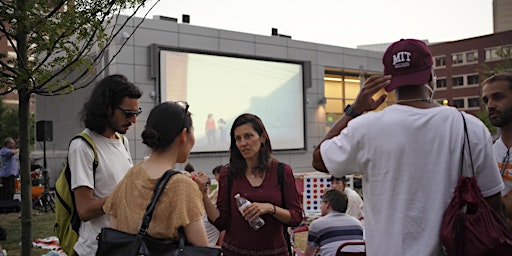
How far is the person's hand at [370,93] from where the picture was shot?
5.92 feet

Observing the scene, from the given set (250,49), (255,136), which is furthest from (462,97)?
(255,136)

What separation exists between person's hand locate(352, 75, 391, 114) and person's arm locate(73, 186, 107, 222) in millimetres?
1374

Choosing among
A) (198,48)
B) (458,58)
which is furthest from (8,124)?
(458,58)

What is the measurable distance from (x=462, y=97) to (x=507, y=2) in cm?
3226

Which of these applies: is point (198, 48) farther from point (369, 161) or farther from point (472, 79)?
point (472, 79)

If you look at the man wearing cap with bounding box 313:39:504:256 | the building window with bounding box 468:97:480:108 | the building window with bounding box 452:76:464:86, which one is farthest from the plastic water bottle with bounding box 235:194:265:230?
the building window with bounding box 452:76:464:86

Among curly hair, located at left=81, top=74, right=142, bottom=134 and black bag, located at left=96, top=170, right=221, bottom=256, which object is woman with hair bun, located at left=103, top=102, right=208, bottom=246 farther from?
curly hair, located at left=81, top=74, right=142, bottom=134

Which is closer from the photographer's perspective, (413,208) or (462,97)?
(413,208)

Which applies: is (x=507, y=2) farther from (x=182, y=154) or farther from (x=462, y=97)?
(x=182, y=154)

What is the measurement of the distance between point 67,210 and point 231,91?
1697 cm

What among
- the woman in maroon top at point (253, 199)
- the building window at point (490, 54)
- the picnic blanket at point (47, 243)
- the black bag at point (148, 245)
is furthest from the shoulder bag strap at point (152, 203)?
the building window at point (490, 54)

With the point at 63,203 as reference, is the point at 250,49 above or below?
above

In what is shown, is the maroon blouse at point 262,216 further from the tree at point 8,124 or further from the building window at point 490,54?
the building window at point 490,54

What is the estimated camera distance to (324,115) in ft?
76.2
